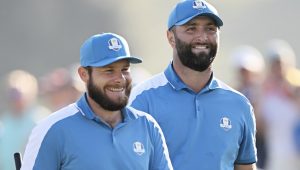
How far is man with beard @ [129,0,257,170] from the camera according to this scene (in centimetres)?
888

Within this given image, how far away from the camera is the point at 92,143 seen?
8.15 metres

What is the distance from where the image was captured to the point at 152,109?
8.92m

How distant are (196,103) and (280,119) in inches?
163

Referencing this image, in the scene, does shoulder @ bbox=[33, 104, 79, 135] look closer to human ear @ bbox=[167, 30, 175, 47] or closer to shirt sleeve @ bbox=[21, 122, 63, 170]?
shirt sleeve @ bbox=[21, 122, 63, 170]

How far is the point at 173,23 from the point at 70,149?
1495mm

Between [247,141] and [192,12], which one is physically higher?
[192,12]

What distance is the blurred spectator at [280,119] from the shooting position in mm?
13000

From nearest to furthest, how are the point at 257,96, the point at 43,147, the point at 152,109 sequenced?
the point at 43,147 → the point at 152,109 → the point at 257,96

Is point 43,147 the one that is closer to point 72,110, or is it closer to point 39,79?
point 72,110

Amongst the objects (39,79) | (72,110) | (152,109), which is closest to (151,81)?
(152,109)

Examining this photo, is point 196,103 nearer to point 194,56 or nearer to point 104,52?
point 194,56

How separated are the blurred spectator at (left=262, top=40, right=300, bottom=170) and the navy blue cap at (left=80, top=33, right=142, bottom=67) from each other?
4.84 meters

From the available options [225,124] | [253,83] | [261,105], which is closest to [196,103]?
[225,124]

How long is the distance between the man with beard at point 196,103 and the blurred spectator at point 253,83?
357cm
